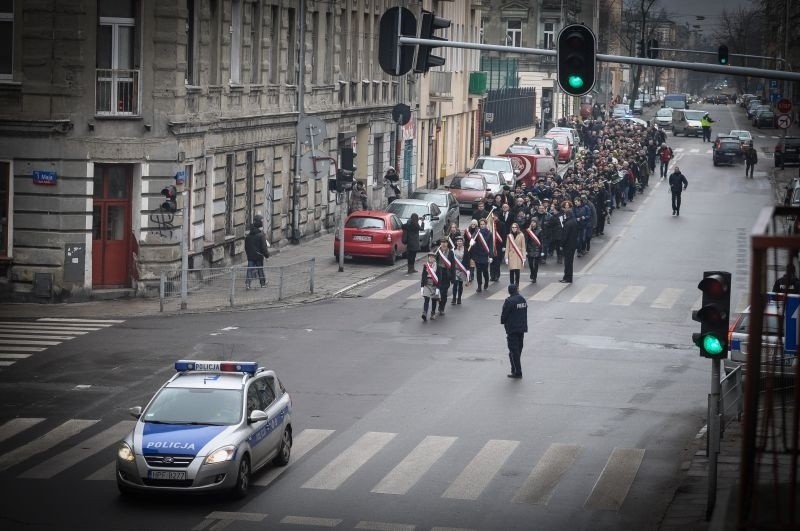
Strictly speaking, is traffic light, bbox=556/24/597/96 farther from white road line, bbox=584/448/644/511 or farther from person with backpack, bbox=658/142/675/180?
person with backpack, bbox=658/142/675/180

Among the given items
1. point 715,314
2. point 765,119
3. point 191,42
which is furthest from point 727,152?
point 715,314

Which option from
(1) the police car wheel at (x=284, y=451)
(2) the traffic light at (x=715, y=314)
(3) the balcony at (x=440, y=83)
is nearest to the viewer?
(2) the traffic light at (x=715, y=314)

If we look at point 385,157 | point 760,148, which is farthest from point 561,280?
point 760,148

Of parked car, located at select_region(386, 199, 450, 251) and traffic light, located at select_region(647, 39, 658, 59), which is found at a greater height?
traffic light, located at select_region(647, 39, 658, 59)

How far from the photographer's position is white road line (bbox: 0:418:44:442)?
66.7 feet

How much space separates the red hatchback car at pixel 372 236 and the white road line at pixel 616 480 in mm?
21048

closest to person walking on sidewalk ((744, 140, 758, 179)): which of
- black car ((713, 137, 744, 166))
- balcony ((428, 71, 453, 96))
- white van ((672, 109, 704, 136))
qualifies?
black car ((713, 137, 744, 166))

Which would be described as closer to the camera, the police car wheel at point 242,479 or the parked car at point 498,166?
the police car wheel at point 242,479

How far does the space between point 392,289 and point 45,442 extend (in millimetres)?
17484

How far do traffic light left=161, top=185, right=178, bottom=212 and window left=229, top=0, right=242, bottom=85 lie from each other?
24.5 feet

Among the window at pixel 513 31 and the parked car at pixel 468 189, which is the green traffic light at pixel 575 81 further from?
the window at pixel 513 31

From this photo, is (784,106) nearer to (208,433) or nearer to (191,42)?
(191,42)

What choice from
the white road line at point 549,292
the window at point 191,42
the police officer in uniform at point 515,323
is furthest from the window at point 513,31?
the police officer in uniform at point 515,323

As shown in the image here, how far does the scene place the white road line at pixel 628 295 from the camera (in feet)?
114
